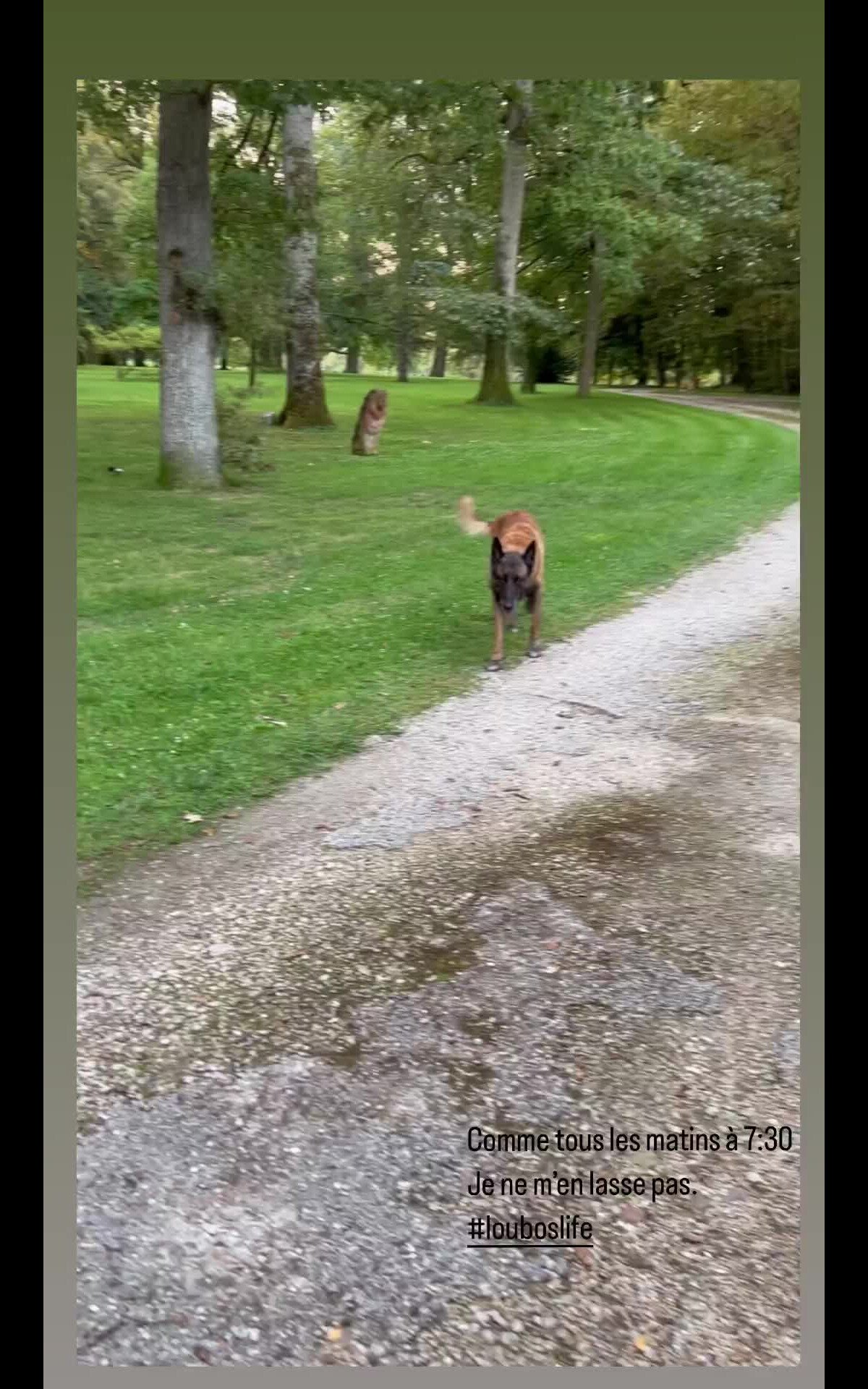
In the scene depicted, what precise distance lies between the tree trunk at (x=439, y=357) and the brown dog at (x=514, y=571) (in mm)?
945

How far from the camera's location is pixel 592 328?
544cm

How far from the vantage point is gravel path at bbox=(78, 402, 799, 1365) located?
2.29 m

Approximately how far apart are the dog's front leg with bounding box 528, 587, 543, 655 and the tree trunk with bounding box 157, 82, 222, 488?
334cm

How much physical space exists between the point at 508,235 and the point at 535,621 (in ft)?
7.16

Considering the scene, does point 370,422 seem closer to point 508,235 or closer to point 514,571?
point 508,235

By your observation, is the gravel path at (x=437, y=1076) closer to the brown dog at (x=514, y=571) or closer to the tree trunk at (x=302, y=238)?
the brown dog at (x=514, y=571)

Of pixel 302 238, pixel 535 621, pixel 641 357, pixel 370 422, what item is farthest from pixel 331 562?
pixel 641 357

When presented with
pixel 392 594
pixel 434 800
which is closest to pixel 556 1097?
pixel 434 800

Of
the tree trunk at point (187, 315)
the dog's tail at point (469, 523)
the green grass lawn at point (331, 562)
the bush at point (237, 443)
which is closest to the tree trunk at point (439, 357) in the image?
the green grass lawn at point (331, 562)
